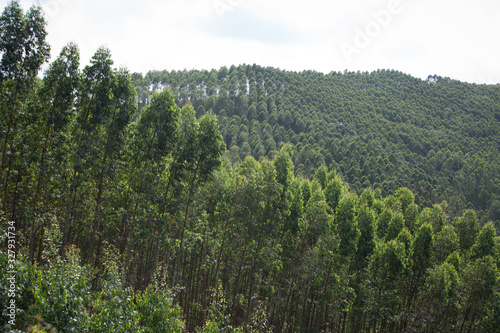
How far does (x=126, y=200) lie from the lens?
80.6 feet

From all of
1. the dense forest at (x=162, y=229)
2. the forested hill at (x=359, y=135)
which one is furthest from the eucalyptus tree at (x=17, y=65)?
the forested hill at (x=359, y=135)

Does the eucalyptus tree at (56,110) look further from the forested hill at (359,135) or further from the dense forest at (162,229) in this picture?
the forested hill at (359,135)

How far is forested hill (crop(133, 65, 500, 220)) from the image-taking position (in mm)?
115125

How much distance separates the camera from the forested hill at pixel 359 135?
4532 inches

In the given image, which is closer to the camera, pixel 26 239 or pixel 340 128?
pixel 26 239

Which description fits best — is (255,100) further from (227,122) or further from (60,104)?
(60,104)

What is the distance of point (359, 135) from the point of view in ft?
499

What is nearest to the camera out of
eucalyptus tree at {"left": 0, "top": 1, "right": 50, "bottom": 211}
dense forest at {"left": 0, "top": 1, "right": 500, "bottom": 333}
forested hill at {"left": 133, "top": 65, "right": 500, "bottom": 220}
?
dense forest at {"left": 0, "top": 1, "right": 500, "bottom": 333}

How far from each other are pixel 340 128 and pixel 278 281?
13216 cm

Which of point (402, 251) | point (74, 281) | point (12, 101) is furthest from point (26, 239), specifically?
point (402, 251)

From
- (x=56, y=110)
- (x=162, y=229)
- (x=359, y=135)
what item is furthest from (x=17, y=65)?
(x=359, y=135)

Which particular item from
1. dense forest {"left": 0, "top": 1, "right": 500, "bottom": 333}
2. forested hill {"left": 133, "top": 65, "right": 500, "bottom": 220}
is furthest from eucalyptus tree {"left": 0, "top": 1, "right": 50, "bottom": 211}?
forested hill {"left": 133, "top": 65, "right": 500, "bottom": 220}

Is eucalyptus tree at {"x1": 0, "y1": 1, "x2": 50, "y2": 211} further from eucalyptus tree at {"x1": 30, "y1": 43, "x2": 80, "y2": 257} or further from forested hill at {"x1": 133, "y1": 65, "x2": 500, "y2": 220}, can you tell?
forested hill at {"x1": 133, "y1": 65, "x2": 500, "y2": 220}

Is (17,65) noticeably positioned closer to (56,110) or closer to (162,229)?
(56,110)
